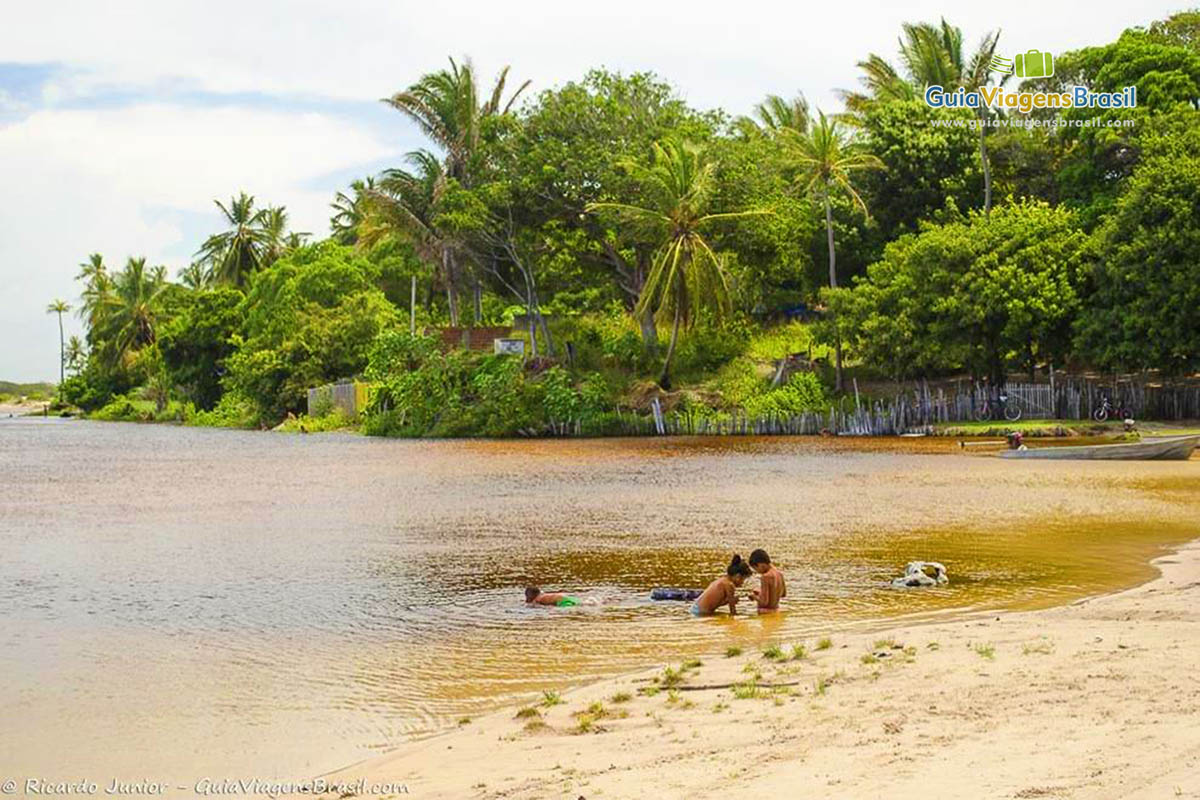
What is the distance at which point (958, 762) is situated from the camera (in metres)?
5.18

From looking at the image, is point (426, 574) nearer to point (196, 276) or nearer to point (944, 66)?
point (944, 66)

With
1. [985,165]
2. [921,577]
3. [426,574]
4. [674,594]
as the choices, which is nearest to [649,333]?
[985,165]

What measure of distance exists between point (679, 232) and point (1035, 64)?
53.0 ft

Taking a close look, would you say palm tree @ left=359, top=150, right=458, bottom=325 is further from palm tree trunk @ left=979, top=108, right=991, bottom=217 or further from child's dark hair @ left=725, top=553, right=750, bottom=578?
child's dark hair @ left=725, top=553, right=750, bottom=578

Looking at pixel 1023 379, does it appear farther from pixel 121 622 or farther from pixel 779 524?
pixel 121 622

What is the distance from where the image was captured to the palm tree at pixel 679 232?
4091 centimetres

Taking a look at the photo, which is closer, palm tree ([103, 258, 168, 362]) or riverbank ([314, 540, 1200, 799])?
riverbank ([314, 540, 1200, 799])

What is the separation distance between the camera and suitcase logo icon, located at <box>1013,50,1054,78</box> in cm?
4484

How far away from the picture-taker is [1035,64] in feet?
148

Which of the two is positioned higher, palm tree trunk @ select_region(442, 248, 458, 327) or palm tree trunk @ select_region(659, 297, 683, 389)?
palm tree trunk @ select_region(442, 248, 458, 327)

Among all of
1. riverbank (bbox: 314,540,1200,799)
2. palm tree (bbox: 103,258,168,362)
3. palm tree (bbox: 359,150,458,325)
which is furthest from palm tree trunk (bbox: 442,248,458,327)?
riverbank (bbox: 314,540,1200,799)

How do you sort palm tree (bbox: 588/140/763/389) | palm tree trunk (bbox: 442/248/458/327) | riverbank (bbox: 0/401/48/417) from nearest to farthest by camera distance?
palm tree (bbox: 588/140/763/389)
palm tree trunk (bbox: 442/248/458/327)
riverbank (bbox: 0/401/48/417)

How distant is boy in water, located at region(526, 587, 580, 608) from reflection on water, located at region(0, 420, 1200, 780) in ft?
0.57

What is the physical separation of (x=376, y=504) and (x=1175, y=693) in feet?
57.5
